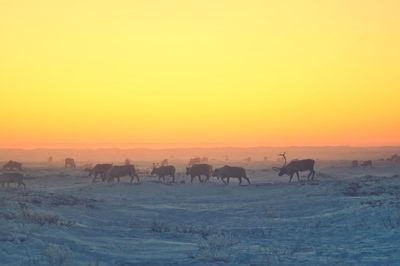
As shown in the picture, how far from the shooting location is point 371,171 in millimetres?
66312

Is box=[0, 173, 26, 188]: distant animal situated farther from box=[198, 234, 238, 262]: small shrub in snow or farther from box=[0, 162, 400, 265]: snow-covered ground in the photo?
box=[198, 234, 238, 262]: small shrub in snow

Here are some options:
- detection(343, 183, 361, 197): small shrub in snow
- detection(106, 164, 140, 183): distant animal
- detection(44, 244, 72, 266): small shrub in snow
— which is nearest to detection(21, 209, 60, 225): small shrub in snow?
detection(44, 244, 72, 266): small shrub in snow

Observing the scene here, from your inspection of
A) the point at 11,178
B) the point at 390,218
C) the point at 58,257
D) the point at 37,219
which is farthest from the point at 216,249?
the point at 11,178

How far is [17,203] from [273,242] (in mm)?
12917

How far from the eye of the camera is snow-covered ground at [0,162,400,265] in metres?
15.2

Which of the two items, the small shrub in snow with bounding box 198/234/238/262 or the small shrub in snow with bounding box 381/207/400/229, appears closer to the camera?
the small shrub in snow with bounding box 198/234/238/262

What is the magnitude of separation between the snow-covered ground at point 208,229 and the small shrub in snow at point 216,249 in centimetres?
3

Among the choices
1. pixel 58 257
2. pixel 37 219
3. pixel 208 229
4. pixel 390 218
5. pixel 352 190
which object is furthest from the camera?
pixel 352 190

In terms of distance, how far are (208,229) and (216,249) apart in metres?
5.67

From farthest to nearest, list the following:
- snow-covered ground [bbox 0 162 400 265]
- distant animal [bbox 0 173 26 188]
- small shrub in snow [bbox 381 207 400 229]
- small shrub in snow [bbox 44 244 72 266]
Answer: distant animal [bbox 0 173 26 188], small shrub in snow [bbox 381 207 400 229], snow-covered ground [bbox 0 162 400 265], small shrub in snow [bbox 44 244 72 266]

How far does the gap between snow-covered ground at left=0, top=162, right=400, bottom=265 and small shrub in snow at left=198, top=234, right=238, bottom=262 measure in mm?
31

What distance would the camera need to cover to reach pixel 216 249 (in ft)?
53.1

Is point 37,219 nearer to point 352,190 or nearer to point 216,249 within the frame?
point 216,249

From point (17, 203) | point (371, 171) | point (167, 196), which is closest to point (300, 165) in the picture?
point (167, 196)
